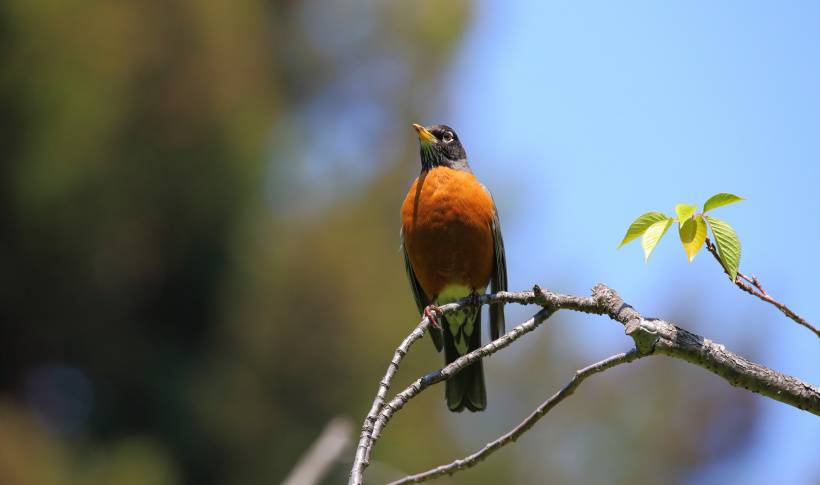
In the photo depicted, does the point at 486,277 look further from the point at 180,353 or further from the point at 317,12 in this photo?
the point at 317,12

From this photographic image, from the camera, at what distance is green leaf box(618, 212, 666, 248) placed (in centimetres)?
235

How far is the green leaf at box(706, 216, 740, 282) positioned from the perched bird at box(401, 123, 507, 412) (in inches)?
93.1

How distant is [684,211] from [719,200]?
3.5 inches

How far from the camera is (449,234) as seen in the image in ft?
15.5

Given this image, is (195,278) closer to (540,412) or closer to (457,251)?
(457,251)

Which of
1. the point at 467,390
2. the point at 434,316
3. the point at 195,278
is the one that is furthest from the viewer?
the point at 195,278

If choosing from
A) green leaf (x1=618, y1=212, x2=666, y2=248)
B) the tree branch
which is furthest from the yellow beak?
green leaf (x1=618, y1=212, x2=666, y2=248)

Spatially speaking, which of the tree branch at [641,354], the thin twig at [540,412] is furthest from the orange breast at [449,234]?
the thin twig at [540,412]

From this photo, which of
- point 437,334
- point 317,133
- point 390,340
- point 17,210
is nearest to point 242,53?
point 317,133

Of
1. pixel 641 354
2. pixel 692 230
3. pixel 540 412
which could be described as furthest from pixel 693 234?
pixel 540 412

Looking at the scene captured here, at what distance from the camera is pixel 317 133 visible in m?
18.4

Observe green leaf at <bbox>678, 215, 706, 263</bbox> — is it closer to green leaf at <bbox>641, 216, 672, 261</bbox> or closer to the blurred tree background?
green leaf at <bbox>641, 216, 672, 261</bbox>

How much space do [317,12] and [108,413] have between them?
914 cm

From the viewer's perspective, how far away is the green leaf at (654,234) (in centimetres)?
230
